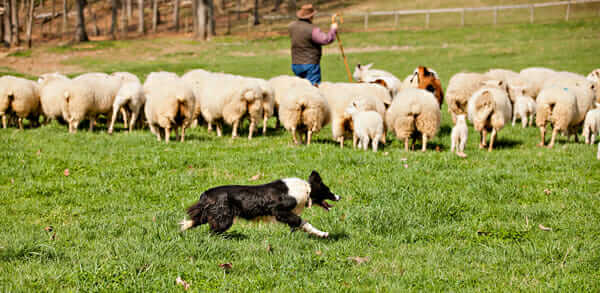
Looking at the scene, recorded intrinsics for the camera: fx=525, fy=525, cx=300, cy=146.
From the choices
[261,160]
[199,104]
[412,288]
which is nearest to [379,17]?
[199,104]

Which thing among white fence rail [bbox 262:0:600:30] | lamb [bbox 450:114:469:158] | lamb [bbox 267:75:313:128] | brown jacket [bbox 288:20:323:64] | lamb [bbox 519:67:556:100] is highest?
white fence rail [bbox 262:0:600:30]

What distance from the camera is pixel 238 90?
11.4 meters

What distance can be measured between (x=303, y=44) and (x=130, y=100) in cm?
440

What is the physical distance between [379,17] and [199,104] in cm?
4551

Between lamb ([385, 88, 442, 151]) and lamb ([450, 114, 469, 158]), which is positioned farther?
lamb ([385, 88, 442, 151])

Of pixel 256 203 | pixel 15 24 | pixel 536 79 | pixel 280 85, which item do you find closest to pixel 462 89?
pixel 536 79

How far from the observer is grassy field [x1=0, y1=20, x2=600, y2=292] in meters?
4.18

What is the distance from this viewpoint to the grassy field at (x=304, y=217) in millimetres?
4184

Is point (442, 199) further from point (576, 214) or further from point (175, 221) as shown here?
point (175, 221)

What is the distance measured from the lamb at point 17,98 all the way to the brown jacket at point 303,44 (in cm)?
632

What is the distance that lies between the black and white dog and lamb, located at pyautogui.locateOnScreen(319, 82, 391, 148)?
5.37 metres

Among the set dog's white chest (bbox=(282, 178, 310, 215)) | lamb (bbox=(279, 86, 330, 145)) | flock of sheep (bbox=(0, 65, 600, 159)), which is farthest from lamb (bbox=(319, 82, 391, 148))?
dog's white chest (bbox=(282, 178, 310, 215))

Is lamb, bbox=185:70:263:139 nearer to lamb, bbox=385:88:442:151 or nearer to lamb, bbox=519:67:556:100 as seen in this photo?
lamb, bbox=385:88:442:151

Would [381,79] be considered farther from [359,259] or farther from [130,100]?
[359,259]
